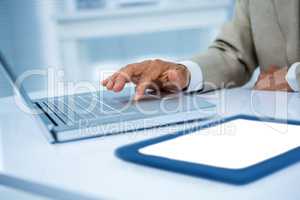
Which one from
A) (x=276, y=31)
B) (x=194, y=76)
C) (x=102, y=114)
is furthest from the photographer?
(x=276, y=31)

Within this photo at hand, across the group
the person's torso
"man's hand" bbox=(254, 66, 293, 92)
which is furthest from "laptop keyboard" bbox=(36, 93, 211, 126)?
the person's torso

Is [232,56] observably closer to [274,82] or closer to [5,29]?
[274,82]

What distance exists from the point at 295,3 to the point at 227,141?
2.40ft

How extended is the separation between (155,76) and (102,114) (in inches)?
12.6

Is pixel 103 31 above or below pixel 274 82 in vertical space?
above

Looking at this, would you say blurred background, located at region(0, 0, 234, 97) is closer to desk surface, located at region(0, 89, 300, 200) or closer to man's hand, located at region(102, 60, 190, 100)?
man's hand, located at region(102, 60, 190, 100)

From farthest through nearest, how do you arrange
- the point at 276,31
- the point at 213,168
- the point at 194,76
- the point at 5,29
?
the point at 5,29
the point at 276,31
the point at 194,76
the point at 213,168

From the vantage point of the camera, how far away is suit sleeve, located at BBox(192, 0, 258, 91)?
1.15m

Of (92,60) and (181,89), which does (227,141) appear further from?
(92,60)

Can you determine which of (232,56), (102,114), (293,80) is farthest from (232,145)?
(232,56)

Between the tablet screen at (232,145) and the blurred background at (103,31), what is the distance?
5.78 feet

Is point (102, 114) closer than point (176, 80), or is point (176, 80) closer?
point (102, 114)

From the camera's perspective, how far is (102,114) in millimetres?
693

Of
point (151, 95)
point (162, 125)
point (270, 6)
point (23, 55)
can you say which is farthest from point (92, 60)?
point (162, 125)
